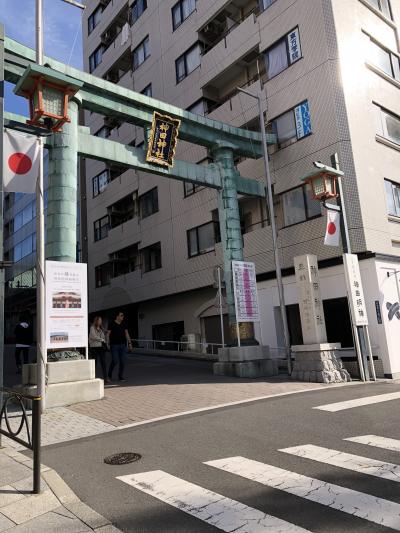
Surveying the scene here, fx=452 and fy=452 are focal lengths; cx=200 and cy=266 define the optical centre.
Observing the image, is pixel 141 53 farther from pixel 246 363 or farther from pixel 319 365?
pixel 319 365

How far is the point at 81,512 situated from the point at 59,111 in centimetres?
748

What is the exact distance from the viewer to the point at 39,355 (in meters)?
9.06

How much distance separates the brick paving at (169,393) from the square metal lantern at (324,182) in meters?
5.29

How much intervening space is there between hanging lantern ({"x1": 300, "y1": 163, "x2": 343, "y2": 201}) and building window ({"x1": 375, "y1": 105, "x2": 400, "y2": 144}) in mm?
5355

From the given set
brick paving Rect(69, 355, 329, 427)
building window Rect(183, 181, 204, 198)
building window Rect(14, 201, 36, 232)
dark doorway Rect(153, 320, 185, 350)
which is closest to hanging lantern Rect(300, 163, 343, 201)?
brick paving Rect(69, 355, 329, 427)

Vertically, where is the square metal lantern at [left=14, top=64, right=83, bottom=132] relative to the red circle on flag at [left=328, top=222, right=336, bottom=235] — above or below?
above

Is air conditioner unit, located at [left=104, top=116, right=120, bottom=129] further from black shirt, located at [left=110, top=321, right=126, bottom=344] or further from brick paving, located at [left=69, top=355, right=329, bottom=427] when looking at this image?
black shirt, located at [left=110, top=321, right=126, bottom=344]

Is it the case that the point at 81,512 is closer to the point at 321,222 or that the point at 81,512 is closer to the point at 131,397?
the point at 131,397

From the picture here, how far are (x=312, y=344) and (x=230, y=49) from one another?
14.6m

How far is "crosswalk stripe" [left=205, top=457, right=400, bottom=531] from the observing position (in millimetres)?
3607

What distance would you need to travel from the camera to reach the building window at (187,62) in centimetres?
2273

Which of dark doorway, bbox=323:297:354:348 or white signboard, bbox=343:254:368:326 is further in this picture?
dark doorway, bbox=323:297:354:348

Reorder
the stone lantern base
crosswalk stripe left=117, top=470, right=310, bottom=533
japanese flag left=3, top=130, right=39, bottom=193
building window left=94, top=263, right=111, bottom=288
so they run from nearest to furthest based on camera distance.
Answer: crosswalk stripe left=117, top=470, right=310, bottom=533 < japanese flag left=3, top=130, right=39, bottom=193 < the stone lantern base < building window left=94, top=263, right=111, bottom=288

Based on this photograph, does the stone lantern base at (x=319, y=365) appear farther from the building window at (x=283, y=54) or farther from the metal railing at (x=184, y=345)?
the building window at (x=283, y=54)
